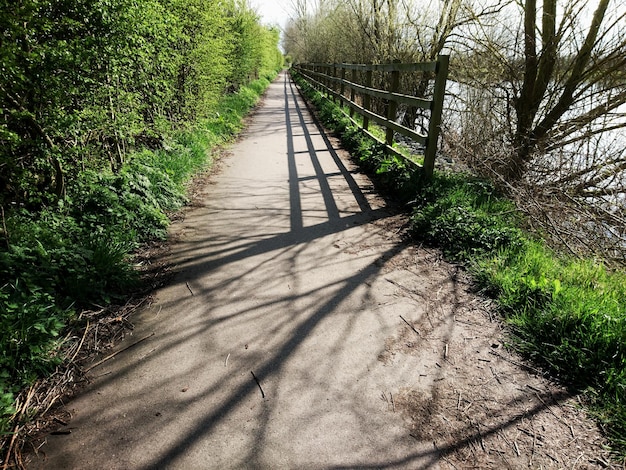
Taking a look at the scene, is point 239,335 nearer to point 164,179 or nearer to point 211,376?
point 211,376

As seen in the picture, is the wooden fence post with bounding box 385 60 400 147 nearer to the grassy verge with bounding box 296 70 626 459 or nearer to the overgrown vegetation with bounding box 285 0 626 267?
the overgrown vegetation with bounding box 285 0 626 267

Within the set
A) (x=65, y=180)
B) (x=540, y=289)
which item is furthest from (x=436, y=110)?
(x=65, y=180)

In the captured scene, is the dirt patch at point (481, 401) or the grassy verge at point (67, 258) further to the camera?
the grassy verge at point (67, 258)

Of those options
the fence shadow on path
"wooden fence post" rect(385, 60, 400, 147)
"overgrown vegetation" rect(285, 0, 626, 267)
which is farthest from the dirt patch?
"wooden fence post" rect(385, 60, 400, 147)

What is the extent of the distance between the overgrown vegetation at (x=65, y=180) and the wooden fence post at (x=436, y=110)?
3.56 m

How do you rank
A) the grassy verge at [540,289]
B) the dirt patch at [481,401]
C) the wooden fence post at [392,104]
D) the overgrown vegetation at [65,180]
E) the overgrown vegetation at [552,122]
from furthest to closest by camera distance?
the wooden fence post at [392,104] < the overgrown vegetation at [552,122] < the overgrown vegetation at [65,180] < the grassy verge at [540,289] < the dirt patch at [481,401]

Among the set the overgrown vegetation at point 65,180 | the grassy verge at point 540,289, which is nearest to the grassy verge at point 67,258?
the overgrown vegetation at point 65,180

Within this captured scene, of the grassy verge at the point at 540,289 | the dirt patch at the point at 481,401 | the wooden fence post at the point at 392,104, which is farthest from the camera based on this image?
the wooden fence post at the point at 392,104

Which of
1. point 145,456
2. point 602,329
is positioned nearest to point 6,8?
point 145,456

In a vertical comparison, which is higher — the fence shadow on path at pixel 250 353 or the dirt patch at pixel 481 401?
the fence shadow on path at pixel 250 353

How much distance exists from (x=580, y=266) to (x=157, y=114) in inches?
252

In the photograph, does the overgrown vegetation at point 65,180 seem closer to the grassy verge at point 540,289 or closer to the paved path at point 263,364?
the paved path at point 263,364

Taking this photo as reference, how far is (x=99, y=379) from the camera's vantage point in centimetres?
248

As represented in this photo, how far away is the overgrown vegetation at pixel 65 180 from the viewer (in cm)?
259
